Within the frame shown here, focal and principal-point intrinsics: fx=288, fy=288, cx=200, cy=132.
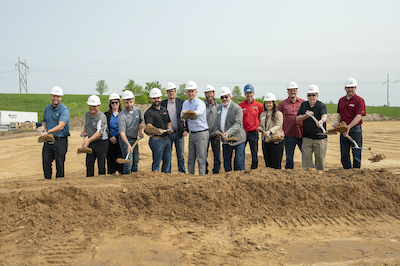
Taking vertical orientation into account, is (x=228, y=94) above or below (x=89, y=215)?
above

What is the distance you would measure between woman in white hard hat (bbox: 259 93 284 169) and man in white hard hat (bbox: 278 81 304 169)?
0.25 meters

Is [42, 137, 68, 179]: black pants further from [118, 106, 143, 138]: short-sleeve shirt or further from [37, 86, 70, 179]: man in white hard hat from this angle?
[118, 106, 143, 138]: short-sleeve shirt

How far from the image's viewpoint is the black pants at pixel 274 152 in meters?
6.24

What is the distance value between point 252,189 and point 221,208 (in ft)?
2.13

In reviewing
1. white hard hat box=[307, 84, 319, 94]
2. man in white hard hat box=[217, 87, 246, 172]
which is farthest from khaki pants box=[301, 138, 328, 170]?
man in white hard hat box=[217, 87, 246, 172]

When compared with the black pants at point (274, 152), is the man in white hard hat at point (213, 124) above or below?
above

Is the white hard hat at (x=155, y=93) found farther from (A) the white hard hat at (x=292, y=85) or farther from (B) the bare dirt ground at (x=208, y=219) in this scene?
(A) the white hard hat at (x=292, y=85)

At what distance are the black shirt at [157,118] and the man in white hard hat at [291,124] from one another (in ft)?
8.69

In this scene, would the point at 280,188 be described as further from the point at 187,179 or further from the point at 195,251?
the point at 195,251

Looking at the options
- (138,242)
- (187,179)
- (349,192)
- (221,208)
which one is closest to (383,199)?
(349,192)

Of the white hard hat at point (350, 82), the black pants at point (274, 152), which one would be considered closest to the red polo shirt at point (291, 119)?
the black pants at point (274, 152)

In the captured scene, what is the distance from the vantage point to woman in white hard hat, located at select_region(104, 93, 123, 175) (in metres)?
6.33

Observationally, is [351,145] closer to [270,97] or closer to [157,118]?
[270,97]

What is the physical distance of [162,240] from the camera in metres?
3.79
